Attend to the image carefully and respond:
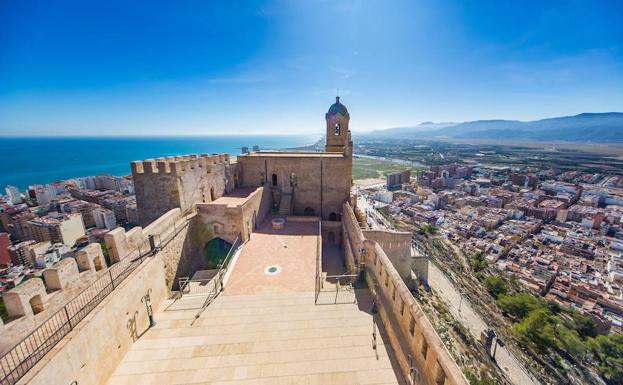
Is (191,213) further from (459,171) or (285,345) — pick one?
(459,171)

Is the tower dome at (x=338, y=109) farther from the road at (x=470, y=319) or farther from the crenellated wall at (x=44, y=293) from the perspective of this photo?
the road at (x=470, y=319)

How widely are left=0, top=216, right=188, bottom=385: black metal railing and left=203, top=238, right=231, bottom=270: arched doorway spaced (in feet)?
16.3

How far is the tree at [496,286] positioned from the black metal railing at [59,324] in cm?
3570

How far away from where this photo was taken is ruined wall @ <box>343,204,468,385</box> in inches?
172

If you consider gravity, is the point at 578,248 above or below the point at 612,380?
above

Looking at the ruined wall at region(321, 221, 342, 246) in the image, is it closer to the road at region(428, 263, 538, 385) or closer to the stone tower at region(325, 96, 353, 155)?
the stone tower at region(325, 96, 353, 155)

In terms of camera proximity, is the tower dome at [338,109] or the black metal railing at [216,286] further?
the tower dome at [338,109]

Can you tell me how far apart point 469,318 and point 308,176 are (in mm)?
22103

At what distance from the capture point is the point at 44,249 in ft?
91.0

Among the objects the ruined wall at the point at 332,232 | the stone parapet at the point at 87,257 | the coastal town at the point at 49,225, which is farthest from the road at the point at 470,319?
the coastal town at the point at 49,225

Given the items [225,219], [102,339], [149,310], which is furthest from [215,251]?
[102,339]

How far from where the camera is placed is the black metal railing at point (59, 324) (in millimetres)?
4180

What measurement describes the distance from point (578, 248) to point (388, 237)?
41.5 m

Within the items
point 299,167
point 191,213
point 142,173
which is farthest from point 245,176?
point 142,173
